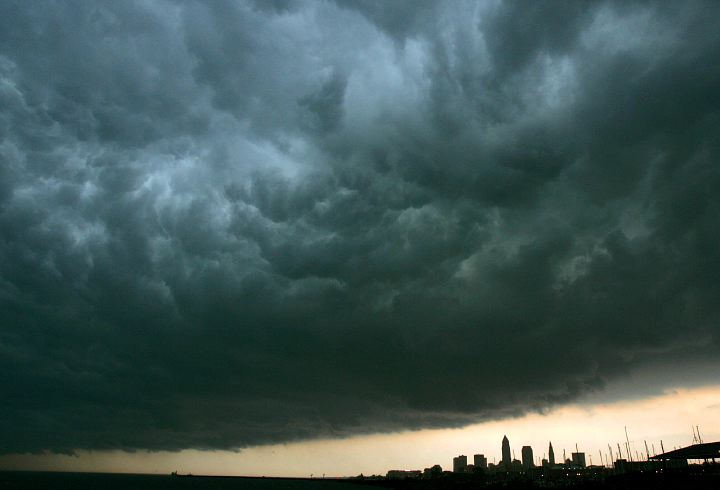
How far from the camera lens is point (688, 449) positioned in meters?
89.1

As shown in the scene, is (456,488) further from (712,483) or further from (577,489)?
(712,483)

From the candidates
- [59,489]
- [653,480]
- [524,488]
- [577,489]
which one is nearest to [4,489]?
[59,489]

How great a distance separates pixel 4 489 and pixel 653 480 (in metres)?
225

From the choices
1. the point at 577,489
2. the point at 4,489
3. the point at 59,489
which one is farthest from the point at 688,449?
the point at 4,489

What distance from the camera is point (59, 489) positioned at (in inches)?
7485

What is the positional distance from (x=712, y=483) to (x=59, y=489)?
213 metres

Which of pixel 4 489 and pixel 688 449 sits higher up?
pixel 688 449

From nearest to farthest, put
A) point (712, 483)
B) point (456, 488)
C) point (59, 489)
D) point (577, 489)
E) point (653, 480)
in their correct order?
point (712, 483) < point (653, 480) < point (577, 489) < point (456, 488) < point (59, 489)

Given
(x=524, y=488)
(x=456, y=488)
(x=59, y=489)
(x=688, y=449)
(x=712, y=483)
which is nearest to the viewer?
(x=712, y=483)

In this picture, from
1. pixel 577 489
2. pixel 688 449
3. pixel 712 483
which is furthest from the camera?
pixel 577 489

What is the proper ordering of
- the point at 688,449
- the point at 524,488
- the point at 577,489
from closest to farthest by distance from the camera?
the point at 688,449
the point at 577,489
the point at 524,488

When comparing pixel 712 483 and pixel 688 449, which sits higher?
pixel 688 449

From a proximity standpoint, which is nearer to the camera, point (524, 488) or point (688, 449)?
point (688, 449)

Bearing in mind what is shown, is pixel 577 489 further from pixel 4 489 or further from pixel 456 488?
pixel 4 489
